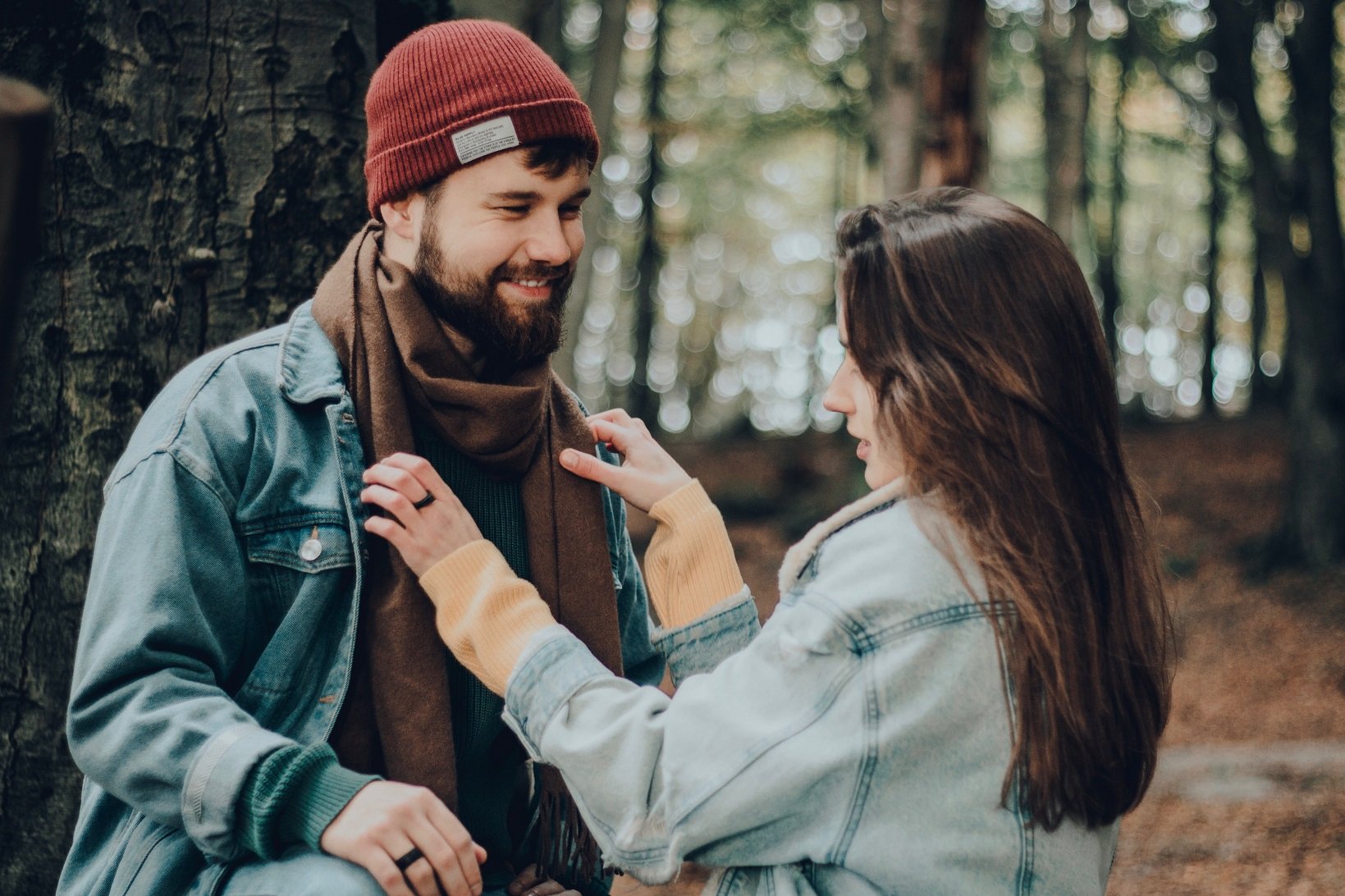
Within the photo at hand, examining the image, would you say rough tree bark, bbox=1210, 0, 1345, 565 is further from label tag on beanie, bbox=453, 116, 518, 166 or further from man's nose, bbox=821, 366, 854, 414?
label tag on beanie, bbox=453, 116, 518, 166

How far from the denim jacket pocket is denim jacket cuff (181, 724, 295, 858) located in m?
0.25

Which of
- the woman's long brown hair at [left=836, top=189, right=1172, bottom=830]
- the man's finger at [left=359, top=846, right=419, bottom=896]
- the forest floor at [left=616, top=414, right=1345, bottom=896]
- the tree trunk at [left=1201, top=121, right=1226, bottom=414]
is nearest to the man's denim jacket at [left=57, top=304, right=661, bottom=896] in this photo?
the man's finger at [left=359, top=846, right=419, bottom=896]

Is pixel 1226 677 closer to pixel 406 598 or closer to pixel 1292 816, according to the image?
pixel 1292 816

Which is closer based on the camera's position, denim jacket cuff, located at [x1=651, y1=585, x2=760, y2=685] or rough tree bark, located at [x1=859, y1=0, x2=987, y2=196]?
denim jacket cuff, located at [x1=651, y1=585, x2=760, y2=685]

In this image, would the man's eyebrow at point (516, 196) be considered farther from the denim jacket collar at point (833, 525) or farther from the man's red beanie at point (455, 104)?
the denim jacket collar at point (833, 525)

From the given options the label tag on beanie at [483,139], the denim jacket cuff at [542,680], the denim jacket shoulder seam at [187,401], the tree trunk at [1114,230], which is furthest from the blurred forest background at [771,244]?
the denim jacket cuff at [542,680]

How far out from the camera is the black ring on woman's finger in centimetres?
200

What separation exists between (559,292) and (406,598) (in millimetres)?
833

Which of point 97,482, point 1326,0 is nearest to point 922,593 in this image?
point 97,482

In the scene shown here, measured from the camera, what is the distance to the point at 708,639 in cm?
246

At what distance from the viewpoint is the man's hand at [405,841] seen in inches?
78.2

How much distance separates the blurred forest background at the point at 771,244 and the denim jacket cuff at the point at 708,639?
1296 millimetres

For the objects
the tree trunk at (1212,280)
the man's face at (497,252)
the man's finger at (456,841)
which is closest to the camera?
the man's finger at (456,841)

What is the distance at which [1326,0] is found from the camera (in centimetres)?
1007
